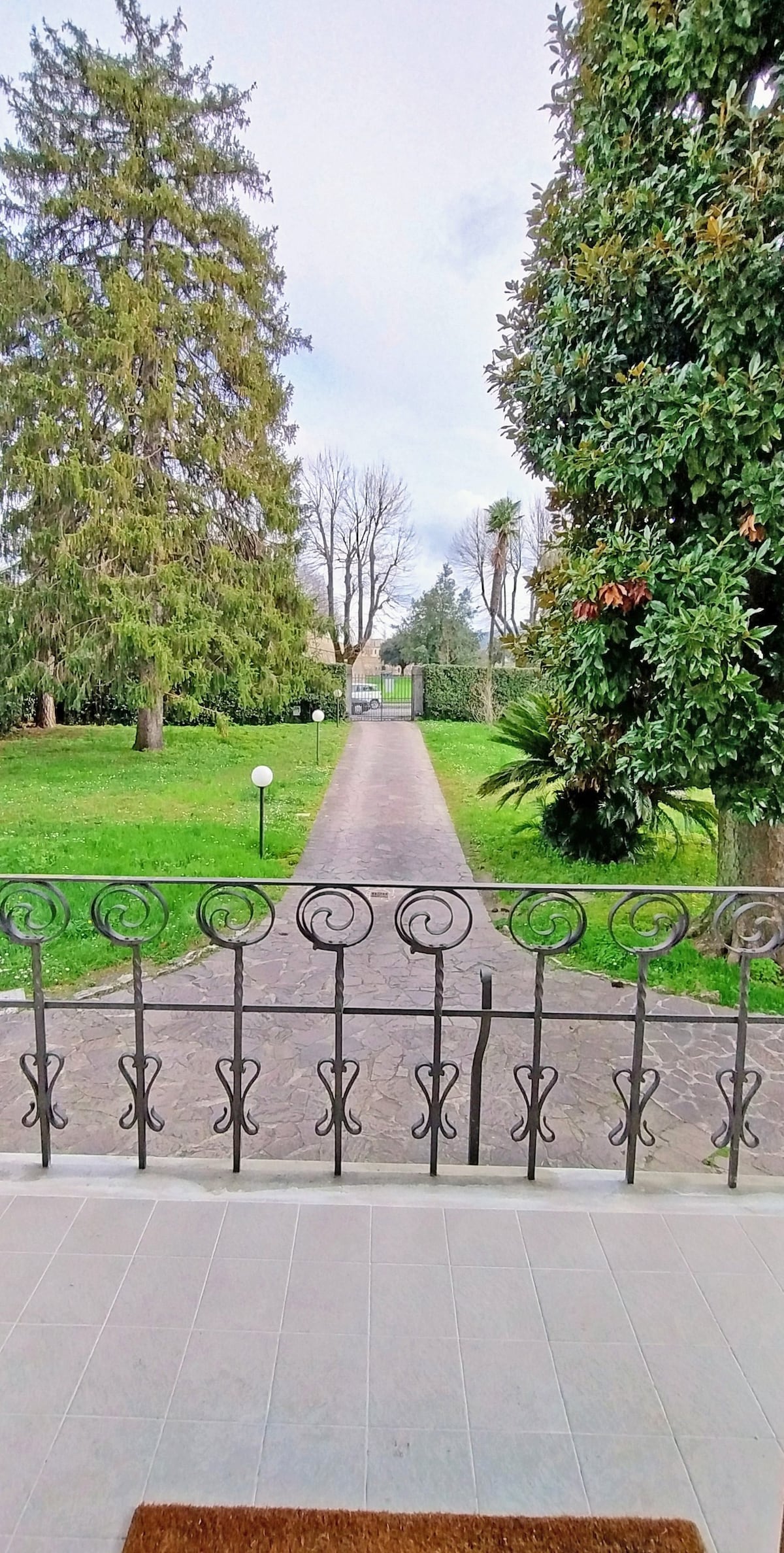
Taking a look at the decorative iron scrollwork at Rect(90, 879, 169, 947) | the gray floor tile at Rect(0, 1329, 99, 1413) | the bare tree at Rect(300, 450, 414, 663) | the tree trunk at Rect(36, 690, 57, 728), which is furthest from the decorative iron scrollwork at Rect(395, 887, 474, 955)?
the bare tree at Rect(300, 450, 414, 663)

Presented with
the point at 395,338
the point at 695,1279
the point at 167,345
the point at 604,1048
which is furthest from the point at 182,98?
the point at 695,1279

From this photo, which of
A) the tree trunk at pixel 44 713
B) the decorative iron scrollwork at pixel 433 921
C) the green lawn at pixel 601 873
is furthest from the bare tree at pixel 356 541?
the decorative iron scrollwork at pixel 433 921

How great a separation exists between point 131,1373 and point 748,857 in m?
3.89

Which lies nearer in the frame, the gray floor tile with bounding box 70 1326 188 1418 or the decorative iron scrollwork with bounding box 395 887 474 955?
the gray floor tile with bounding box 70 1326 188 1418

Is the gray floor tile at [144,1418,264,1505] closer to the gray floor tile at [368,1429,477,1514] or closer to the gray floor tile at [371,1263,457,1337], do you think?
the gray floor tile at [368,1429,477,1514]

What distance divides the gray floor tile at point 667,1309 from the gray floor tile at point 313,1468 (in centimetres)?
62

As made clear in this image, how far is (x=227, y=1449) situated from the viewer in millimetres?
1257

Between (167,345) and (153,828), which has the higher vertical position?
(167,345)

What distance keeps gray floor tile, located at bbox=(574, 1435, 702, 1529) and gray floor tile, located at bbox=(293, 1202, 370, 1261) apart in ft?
1.93

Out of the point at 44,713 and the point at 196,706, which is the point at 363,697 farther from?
the point at 196,706

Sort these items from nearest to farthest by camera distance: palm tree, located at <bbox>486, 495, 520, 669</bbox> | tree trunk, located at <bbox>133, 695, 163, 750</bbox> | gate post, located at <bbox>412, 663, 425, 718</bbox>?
tree trunk, located at <bbox>133, 695, 163, 750</bbox>
palm tree, located at <bbox>486, 495, 520, 669</bbox>
gate post, located at <bbox>412, 663, 425, 718</bbox>

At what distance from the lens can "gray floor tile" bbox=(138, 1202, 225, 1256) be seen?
1683 millimetres

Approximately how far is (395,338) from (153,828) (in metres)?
9.18

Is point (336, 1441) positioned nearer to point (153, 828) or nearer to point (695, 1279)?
point (695, 1279)
